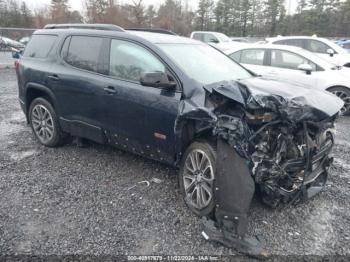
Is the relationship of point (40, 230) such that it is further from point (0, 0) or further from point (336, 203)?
point (0, 0)

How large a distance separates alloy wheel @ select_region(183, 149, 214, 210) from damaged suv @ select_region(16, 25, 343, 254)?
1cm

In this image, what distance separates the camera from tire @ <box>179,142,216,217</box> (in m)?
3.11

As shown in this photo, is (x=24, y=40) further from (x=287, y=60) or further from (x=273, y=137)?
(x=273, y=137)

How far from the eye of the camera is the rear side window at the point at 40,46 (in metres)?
4.88

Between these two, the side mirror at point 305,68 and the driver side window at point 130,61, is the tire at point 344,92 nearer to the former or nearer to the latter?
the side mirror at point 305,68

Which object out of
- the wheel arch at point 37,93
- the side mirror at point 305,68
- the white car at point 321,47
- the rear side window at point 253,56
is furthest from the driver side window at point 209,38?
the wheel arch at point 37,93

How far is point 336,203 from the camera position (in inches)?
141

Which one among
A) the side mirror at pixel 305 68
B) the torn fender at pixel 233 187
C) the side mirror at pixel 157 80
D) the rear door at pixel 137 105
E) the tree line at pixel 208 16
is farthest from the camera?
the tree line at pixel 208 16

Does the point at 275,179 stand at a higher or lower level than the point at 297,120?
lower

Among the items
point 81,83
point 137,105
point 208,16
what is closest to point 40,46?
point 81,83

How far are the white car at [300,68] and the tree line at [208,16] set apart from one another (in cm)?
2702

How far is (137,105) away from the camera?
3.65 metres

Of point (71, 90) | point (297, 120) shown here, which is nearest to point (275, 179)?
point (297, 120)

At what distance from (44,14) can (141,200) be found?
3965 centimetres
